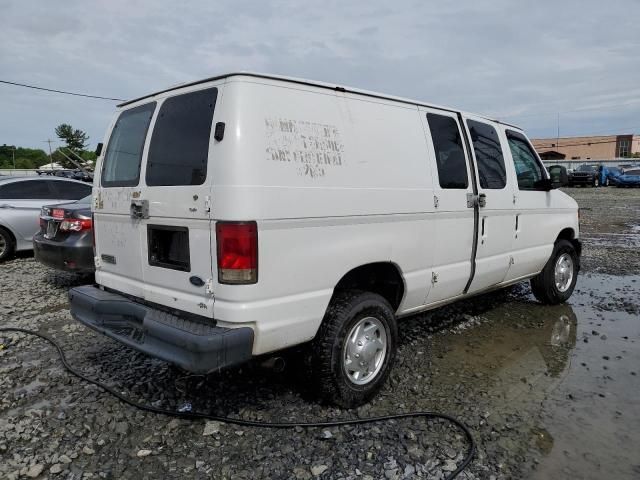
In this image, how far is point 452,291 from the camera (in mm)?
4426

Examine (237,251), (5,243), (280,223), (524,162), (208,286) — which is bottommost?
(5,243)

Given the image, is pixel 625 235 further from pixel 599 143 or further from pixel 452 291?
pixel 599 143

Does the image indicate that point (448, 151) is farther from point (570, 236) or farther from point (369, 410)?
point (570, 236)

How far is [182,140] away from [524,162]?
384cm

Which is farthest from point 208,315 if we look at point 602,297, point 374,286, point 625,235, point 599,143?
point 599,143

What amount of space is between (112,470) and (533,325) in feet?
14.8

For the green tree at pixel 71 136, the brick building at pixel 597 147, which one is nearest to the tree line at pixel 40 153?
the green tree at pixel 71 136

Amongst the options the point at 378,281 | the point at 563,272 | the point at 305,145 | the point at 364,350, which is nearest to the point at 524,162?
the point at 563,272

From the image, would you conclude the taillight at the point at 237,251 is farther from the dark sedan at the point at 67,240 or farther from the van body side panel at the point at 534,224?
the dark sedan at the point at 67,240

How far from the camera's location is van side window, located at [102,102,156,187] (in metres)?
3.59

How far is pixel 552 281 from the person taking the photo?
6055 millimetres

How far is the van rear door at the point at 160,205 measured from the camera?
3.02 m

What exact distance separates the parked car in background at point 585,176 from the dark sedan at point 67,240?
31.6 m

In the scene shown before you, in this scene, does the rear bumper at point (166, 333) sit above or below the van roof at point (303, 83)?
below
